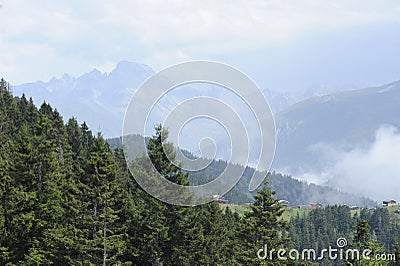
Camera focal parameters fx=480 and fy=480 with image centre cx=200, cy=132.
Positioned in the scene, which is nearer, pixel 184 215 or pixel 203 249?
pixel 184 215

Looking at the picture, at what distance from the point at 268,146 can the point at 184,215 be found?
70.6 feet

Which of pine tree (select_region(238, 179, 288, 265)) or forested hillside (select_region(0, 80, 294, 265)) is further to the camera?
forested hillside (select_region(0, 80, 294, 265))

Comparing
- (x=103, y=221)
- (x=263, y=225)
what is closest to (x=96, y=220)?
(x=103, y=221)

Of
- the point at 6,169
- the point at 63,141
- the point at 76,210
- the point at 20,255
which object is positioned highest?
the point at 63,141

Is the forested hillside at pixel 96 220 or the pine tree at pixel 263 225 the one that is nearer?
the pine tree at pixel 263 225

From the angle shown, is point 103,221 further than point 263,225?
Yes

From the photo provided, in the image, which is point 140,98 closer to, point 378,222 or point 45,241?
point 45,241

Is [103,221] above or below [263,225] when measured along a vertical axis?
below

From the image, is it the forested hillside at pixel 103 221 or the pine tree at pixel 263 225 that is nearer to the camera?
the pine tree at pixel 263 225

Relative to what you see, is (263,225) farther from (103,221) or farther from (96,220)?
(96,220)

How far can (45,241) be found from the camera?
3572cm

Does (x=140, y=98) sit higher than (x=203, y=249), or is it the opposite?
(x=140, y=98)

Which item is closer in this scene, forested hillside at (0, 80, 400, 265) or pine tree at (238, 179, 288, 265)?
pine tree at (238, 179, 288, 265)

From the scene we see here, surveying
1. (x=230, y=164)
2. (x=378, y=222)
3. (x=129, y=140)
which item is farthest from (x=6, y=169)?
(x=378, y=222)
